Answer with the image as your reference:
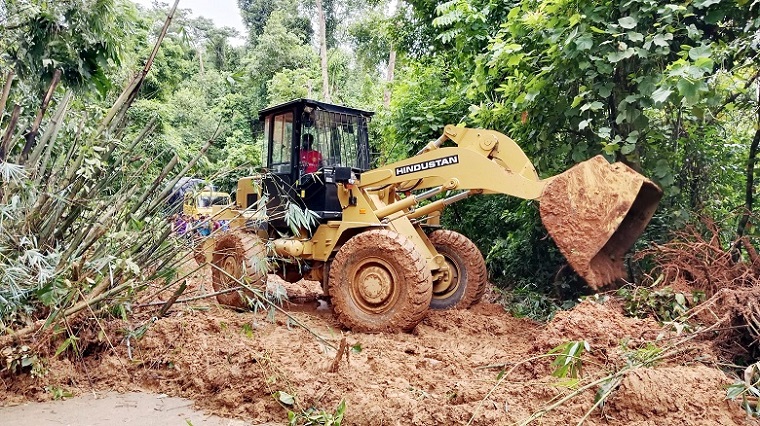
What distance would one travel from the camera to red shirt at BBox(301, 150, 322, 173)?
6.91 m

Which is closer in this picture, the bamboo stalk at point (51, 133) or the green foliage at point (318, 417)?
the green foliage at point (318, 417)

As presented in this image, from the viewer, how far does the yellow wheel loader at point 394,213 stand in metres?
5.04

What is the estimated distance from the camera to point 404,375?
4270 millimetres

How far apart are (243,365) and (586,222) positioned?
2998 millimetres

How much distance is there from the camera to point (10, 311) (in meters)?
3.95

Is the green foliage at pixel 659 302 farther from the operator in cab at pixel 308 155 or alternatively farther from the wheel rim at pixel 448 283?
the operator in cab at pixel 308 155

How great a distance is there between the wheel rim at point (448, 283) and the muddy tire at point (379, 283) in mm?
1193

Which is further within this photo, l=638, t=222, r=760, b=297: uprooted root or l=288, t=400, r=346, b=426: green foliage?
l=638, t=222, r=760, b=297: uprooted root

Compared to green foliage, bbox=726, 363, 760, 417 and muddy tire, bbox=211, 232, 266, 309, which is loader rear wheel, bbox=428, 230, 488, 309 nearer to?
muddy tire, bbox=211, 232, 266, 309

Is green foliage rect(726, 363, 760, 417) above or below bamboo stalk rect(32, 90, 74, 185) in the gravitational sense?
below

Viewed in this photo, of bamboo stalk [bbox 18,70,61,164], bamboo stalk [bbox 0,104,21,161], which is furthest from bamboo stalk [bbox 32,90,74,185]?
bamboo stalk [bbox 0,104,21,161]

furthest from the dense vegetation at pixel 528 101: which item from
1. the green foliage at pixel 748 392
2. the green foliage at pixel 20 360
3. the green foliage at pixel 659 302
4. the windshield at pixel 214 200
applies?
the green foliage at pixel 748 392

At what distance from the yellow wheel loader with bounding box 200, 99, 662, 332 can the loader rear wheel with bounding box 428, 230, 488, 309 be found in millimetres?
12

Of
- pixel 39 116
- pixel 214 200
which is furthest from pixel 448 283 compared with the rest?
pixel 39 116
